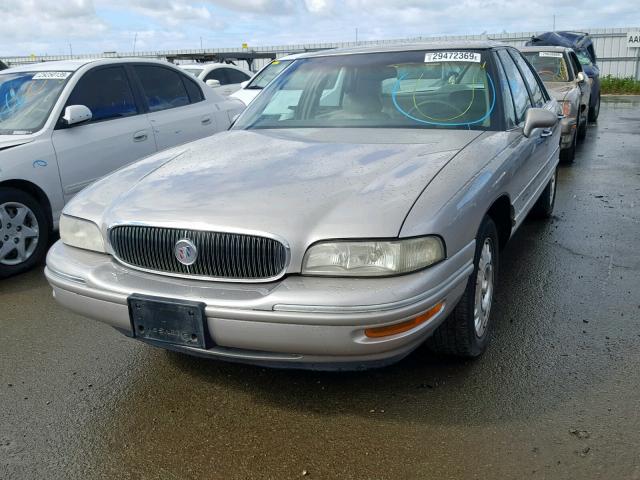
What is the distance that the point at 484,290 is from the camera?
3217 mm

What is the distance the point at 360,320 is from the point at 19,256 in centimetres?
338

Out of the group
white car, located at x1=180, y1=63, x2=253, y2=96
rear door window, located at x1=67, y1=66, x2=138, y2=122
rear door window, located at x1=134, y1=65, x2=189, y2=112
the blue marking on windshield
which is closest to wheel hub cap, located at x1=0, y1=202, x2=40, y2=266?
rear door window, located at x1=67, y1=66, x2=138, y2=122

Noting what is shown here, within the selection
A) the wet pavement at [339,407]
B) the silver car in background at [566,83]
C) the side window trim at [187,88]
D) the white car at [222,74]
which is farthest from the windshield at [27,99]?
the silver car in background at [566,83]

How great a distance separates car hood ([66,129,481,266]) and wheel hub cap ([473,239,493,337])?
539 mm

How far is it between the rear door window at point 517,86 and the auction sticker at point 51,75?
3538 millimetres

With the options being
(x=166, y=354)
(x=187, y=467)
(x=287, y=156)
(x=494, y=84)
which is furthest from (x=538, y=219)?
(x=187, y=467)

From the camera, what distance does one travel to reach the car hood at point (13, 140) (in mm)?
4644

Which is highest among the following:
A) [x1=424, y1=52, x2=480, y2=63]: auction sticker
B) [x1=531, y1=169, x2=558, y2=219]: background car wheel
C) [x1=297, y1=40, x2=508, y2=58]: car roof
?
[x1=297, y1=40, x2=508, y2=58]: car roof

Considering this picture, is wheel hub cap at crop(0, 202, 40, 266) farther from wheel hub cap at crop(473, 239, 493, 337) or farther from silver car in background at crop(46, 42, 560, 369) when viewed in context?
wheel hub cap at crop(473, 239, 493, 337)

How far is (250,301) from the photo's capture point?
2.35 meters

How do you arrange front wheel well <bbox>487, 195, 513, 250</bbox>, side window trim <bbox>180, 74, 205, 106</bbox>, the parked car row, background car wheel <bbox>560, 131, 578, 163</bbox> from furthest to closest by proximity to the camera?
background car wheel <bbox>560, 131, 578, 163</bbox>
the parked car row
side window trim <bbox>180, 74, 205, 106</bbox>
front wheel well <bbox>487, 195, 513, 250</bbox>

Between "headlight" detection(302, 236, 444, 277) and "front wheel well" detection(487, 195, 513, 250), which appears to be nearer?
"headlight" detection(302, 236, 444, 277)

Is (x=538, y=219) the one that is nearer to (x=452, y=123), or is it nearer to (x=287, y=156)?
(x=452, y=123)

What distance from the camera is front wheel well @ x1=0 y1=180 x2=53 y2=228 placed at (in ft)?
15.2
